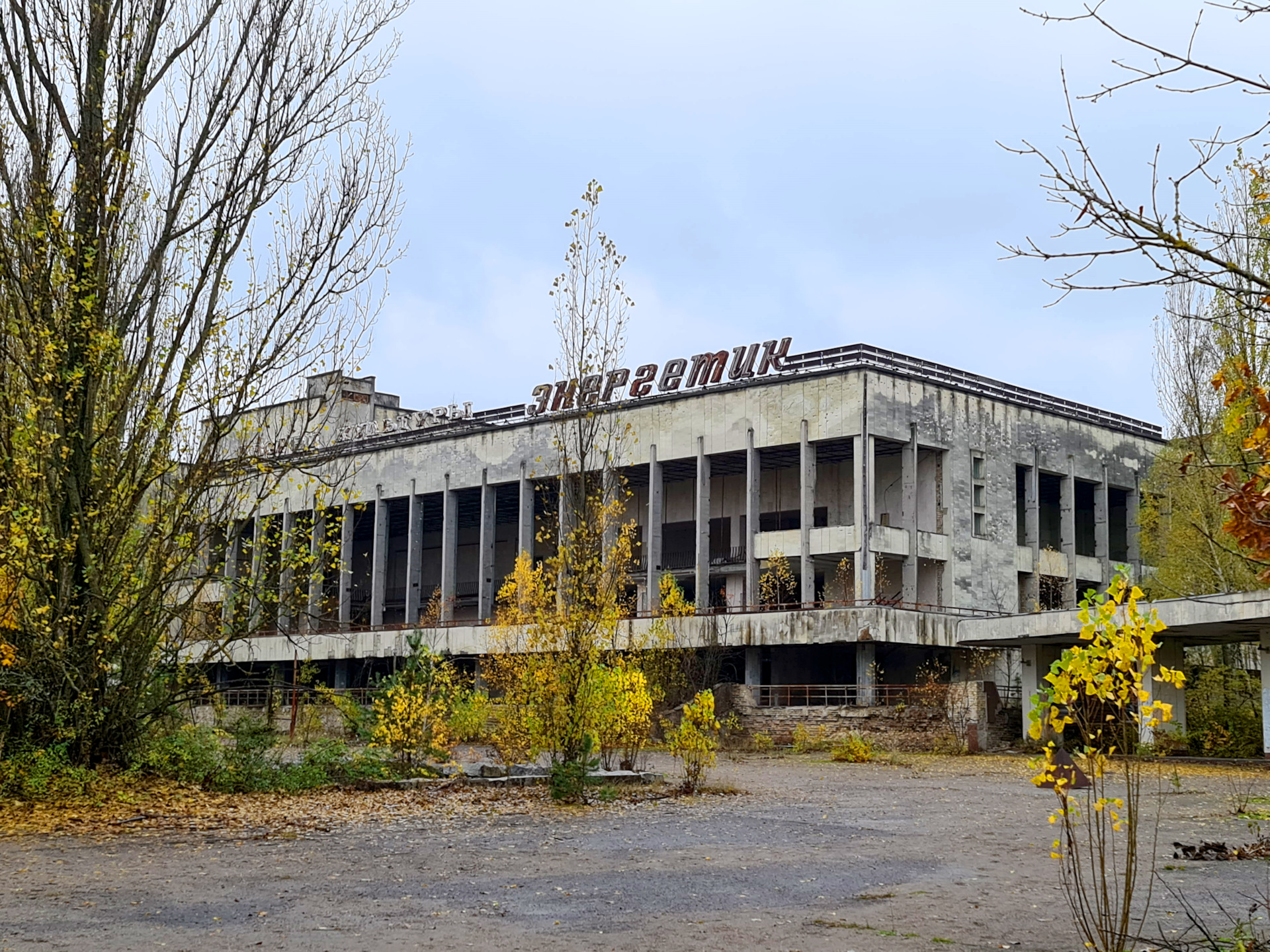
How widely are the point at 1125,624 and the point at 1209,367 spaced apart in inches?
1256

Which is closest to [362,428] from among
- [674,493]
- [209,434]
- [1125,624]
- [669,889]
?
[674,493]

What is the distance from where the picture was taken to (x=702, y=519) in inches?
1916

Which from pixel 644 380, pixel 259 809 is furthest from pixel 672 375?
pixel 259 809

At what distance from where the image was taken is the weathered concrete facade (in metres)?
44.6

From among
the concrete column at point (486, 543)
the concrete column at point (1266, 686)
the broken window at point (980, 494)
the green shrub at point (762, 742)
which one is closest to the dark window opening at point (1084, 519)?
the broken window at point (980, 494)

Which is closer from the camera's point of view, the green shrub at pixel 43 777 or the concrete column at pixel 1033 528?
the green shrub at pixel 43 777

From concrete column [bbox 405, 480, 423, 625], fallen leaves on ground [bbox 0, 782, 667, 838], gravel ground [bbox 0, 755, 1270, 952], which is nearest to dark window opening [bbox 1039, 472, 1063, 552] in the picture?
concrete column [bbox 405, 480, 423, 625]

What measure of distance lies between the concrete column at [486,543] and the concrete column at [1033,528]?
2268 cm

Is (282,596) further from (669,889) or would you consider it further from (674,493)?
(674,493)

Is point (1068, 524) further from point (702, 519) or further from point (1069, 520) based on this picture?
point (702, 519)

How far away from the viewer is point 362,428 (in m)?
61.0

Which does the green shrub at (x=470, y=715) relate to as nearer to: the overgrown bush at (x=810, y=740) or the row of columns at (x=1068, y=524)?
the overgrown bush at (x=810, y=740)

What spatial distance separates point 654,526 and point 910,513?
10.3 metres

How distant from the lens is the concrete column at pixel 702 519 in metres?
48.3
